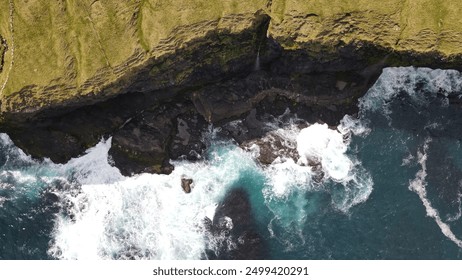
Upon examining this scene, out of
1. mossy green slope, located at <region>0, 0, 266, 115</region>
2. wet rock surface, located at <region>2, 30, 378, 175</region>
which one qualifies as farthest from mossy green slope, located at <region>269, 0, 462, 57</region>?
wet rock surface, located at <region>2, 30, 378, 175</region>

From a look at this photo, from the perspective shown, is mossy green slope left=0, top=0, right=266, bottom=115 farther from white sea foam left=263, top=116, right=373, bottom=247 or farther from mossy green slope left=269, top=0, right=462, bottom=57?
white sea foam left=263, top=116, right=373, bottom=247

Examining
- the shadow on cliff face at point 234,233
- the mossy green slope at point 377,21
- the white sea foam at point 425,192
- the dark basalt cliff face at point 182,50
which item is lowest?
the shadow on cliff face at point 234,233

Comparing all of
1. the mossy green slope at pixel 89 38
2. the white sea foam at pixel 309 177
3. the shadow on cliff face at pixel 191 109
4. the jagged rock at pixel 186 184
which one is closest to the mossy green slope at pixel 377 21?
the mossy green slope at pixel 89 38

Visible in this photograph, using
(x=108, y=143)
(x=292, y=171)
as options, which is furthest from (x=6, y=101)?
(x=292, y=171)

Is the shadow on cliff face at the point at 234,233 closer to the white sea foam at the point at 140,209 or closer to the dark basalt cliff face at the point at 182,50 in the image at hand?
the white sea foam at the point at 140,209

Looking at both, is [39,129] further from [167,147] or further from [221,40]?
[221,40]
